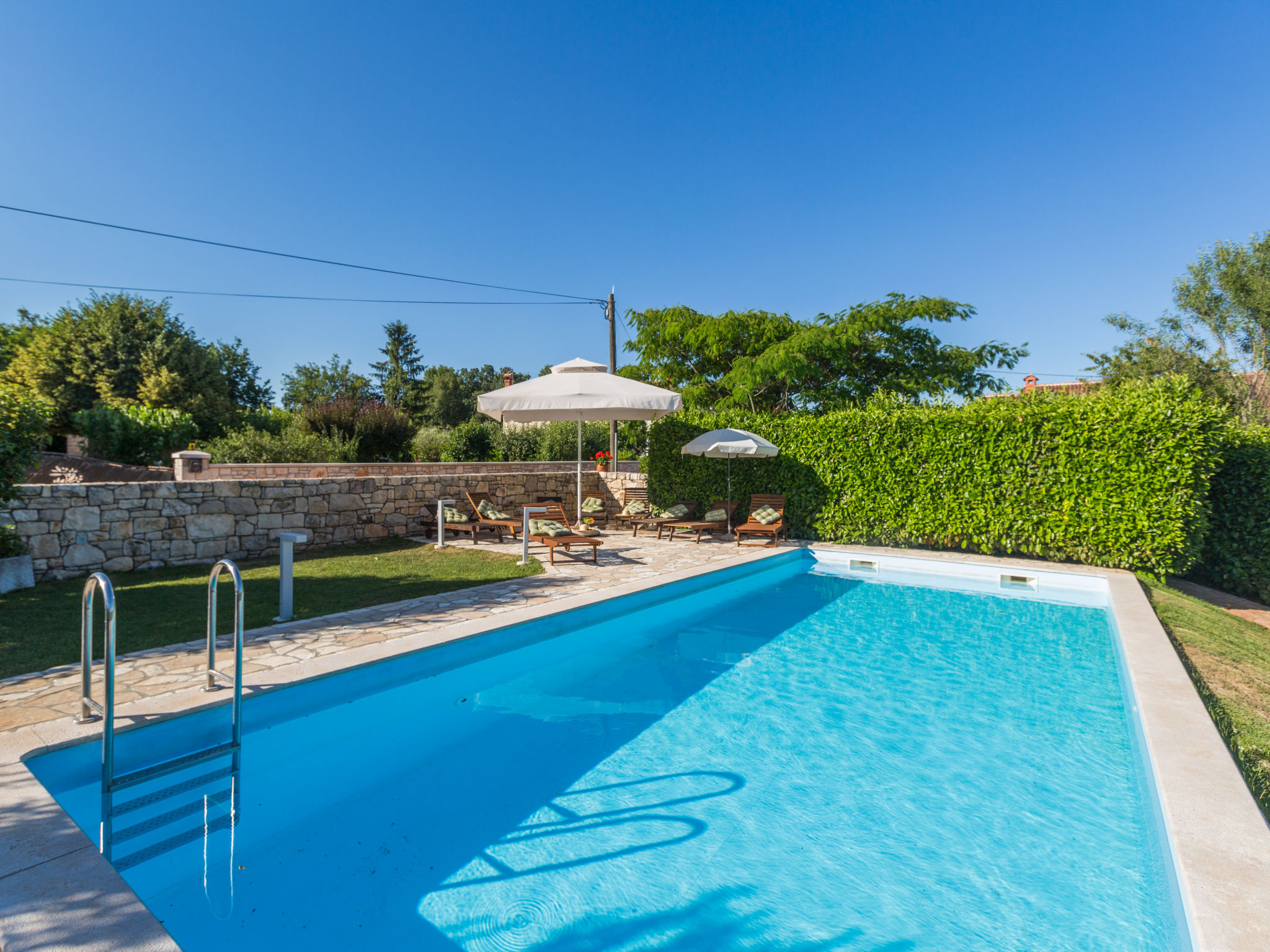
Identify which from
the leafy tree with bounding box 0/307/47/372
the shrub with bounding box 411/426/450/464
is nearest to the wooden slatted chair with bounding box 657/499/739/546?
the shrub with bounding box 411/426/450/464

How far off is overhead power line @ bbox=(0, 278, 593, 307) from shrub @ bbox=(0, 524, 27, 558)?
18.4 m

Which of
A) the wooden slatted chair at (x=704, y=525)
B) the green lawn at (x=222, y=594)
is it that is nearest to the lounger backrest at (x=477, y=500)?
the green lawn at (x=222, y=594)

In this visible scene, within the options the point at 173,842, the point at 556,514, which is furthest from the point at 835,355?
the point at 173,842

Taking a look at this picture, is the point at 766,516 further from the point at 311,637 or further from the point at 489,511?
the point at 311,637

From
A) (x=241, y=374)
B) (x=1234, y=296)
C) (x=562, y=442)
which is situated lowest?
(x=562, y=442)

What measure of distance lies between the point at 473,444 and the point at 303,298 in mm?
11668

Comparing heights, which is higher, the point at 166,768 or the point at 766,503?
the point at 766,503

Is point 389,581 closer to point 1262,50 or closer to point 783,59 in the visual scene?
point 783,59

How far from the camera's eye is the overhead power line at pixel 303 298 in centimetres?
2295

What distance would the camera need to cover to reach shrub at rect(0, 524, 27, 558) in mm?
6516

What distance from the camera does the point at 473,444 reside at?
2469 cm

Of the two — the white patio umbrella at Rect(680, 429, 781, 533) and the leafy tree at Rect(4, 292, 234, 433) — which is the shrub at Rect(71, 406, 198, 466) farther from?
the white patio umbrella at Rect(680, 429, 781, 533)

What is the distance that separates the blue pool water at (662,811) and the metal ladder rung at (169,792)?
0.17 ft

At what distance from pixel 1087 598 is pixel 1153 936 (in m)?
7.06
